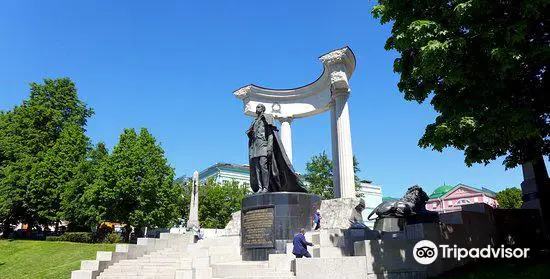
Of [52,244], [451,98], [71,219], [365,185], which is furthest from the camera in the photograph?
[365,185]

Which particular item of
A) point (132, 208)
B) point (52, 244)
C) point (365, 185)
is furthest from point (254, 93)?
point (365, 185)

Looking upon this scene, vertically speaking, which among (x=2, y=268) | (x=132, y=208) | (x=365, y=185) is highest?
(x=365, y=185)

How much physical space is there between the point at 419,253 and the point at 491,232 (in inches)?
150

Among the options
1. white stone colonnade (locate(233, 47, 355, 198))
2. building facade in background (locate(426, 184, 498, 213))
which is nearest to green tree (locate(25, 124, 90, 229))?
white stone colonnade (locate(233, 47, 355, 198))

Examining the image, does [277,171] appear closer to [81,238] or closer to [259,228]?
[259,228]

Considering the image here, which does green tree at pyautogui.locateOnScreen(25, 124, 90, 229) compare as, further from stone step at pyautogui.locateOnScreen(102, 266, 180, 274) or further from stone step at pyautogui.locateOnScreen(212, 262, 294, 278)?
stone step at pyautogui.locateOnScreen(212, 262, 294, 278)

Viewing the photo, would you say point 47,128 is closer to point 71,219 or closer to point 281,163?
point 71,219

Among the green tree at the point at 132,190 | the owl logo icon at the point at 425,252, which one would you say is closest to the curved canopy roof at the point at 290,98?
the green tree at the point at 132,190

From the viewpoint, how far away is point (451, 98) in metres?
10.2

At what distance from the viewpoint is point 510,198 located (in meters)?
46.1

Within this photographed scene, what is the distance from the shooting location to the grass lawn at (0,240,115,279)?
2059cm

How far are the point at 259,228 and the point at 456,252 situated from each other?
6398mm

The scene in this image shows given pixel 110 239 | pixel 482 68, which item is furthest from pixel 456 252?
pixel 110 239

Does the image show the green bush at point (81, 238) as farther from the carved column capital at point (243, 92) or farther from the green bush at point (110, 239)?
the carved column capital at point (243, 92)
